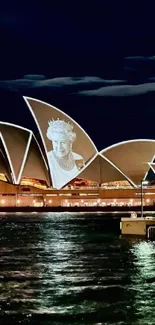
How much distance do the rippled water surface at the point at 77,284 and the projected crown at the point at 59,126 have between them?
45.5m

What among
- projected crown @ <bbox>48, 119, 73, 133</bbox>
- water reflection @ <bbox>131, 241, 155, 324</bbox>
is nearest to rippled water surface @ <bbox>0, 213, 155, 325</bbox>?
water reflection @ <bbox>131, 241, 155, 324</bbox>

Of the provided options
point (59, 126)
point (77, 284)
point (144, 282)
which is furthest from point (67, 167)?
point (77, 284)

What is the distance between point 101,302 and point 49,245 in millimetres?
12778

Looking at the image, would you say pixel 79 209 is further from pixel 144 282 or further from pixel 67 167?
pixel 144 282

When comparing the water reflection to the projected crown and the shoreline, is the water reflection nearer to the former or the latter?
the projected crown

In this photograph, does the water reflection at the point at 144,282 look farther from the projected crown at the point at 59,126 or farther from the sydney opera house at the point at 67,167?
the projected crown at the point at 59,126

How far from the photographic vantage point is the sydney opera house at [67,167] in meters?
70.3

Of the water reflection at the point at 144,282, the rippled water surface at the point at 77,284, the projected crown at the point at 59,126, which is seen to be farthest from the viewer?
the projected crown at the point at 59,126

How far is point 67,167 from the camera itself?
254ft

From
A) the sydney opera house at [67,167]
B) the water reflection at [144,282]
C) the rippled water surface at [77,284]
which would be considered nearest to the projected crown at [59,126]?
the sydney opera house at [67,167]

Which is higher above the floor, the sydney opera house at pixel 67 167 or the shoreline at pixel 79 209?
the sydney opera house at pixel 67 167

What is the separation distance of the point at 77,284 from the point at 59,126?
57.8 m

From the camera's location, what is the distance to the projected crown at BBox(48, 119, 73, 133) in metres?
Answer: 70.7

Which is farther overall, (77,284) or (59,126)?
(59,126)
